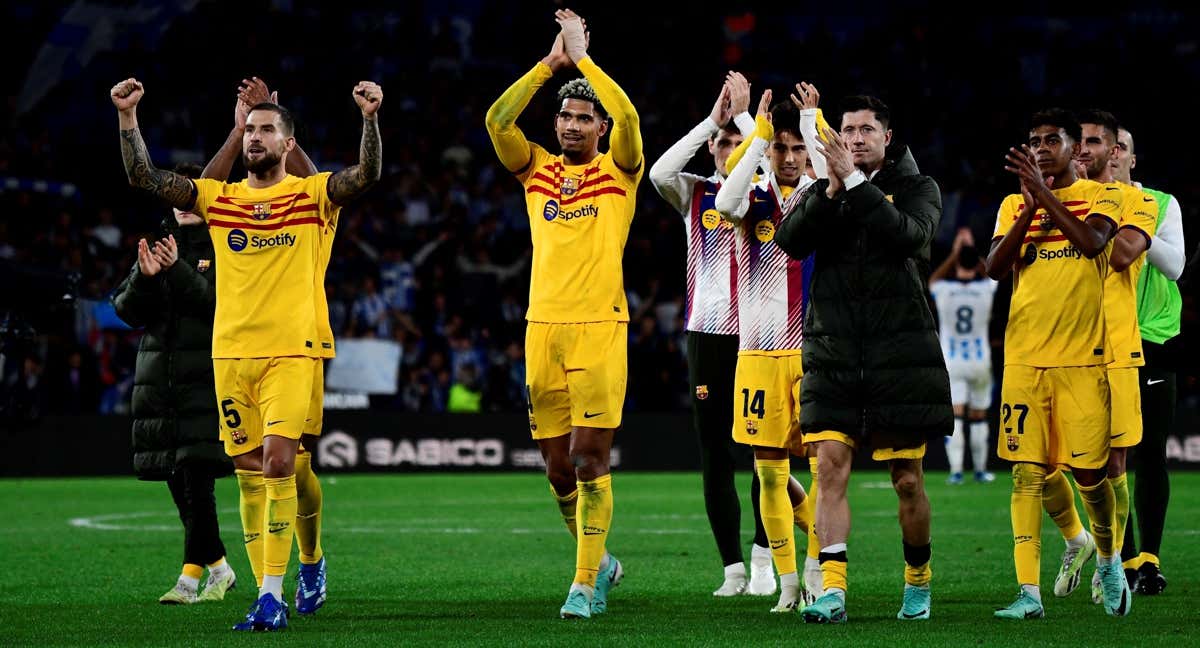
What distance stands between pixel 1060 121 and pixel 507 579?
Result: 4.11m

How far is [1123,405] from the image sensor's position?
8.14 metres

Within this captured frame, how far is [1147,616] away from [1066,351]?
4.13 ft

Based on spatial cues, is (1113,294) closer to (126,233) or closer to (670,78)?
(126,233)

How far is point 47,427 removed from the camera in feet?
69.0

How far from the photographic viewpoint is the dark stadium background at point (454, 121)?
2253 cm

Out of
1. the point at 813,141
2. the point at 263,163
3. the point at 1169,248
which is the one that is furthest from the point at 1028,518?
the point at 263,163

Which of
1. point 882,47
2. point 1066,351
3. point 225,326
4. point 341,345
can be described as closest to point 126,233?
point 341,345

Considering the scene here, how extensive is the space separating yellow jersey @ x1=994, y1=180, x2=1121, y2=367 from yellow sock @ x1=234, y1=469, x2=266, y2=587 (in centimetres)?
363

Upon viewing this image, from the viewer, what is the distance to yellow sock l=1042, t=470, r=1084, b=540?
8.70m

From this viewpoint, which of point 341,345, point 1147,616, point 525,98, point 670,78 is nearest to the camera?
point 1147,616

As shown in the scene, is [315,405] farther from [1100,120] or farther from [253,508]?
[1100,120]

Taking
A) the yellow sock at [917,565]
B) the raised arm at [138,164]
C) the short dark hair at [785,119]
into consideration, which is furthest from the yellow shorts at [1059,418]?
the raised arm at [138,164]

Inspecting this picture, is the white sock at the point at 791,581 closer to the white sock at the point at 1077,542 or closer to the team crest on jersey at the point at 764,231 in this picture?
the white sock at the point at 1077,542

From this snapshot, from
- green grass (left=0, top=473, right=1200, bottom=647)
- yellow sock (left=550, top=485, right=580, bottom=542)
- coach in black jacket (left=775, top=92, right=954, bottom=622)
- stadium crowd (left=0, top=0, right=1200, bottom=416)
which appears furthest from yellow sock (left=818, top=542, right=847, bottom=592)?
stadium crowd (left=0, top=0, right=1200, bottom=416)
